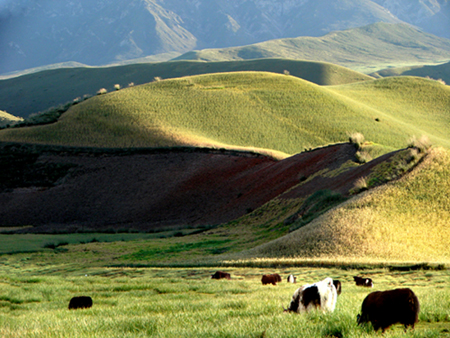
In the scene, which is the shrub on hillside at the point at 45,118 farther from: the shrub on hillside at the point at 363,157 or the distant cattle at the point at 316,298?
the distant cattle at the point at 316,298

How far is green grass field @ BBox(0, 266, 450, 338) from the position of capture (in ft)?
21.7

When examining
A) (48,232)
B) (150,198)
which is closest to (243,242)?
(48,232)

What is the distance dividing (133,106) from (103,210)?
32518 millimetres

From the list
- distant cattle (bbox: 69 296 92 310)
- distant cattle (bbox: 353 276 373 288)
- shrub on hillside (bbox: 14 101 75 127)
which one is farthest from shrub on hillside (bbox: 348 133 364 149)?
shrub on hillside (bbox: 14 101 75 127)

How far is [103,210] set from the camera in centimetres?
4912

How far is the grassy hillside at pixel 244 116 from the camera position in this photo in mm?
67250

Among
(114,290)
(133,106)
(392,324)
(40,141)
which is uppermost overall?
(133,106)

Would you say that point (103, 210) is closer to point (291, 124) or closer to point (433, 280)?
point (291, 124)

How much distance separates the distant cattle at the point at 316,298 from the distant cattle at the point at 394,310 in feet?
3.77

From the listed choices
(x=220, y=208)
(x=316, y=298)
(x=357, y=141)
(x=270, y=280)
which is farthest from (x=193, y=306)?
(x=220, y=208)

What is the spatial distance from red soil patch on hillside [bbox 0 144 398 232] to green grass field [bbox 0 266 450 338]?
18970 mm

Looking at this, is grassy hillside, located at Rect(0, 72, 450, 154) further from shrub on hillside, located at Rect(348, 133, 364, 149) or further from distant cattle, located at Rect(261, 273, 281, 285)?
distant cattle, located at Rect(261, 273, 281, 285)

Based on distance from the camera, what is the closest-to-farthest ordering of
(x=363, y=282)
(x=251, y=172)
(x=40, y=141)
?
1. (x=363, y=282)
2. (x=251, y=172)
3. (x=40, y=141)

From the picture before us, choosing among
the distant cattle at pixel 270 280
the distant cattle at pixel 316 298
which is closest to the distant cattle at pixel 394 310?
the distant cattle at pixel 316 298
